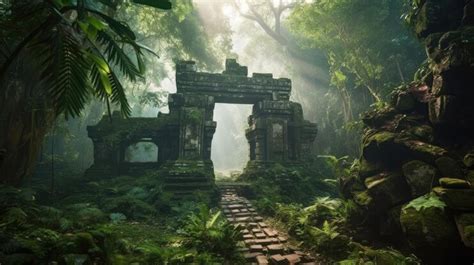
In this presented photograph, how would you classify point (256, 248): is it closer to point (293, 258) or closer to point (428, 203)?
point (293, 258)

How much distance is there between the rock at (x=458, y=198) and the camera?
378 centimetres

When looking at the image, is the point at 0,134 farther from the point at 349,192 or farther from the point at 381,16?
the point at 381,16

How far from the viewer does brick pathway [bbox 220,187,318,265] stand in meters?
4.68

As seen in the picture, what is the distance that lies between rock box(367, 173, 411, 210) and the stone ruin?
6578 millimetres

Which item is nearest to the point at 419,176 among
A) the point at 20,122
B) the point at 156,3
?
the point at 156,3

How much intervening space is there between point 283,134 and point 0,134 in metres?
10.5

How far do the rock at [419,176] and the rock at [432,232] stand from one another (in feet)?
2.32

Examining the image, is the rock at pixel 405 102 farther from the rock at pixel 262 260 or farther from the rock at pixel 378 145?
the rock at pixel 262 260

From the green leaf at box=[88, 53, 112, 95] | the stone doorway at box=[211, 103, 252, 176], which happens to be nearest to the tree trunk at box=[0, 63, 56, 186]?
the green leaf at box=[88, 53, 112, 95]

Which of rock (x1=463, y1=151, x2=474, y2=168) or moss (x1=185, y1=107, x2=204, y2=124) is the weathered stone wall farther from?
moss (x1=185, y1=107, x2=204, y2=124)

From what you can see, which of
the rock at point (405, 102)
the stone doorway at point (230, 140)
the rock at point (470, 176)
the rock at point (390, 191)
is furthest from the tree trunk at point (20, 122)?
the stone doorway at point (230, 140)

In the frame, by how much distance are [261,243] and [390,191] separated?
2773 millimetres

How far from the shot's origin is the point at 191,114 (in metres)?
11.9

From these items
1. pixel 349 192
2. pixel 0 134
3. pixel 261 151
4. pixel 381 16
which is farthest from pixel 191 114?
pixel 381 16
